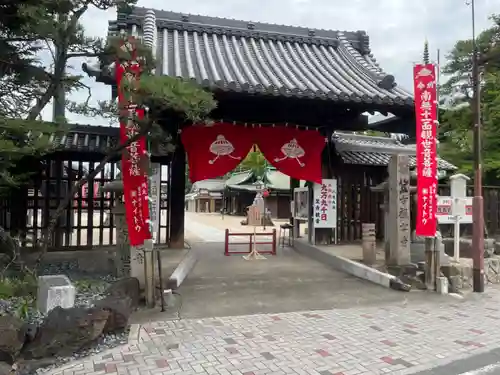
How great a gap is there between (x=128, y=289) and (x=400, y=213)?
5470 mm

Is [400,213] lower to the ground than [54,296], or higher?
higher

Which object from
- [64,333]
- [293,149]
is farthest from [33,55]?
[293,149]

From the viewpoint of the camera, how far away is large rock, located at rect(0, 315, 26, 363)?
12.3 ft

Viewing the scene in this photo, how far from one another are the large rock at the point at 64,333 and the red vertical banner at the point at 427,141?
596 centimetres

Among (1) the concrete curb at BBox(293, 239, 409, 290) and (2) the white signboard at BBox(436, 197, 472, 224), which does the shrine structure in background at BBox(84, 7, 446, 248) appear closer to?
(1) the concrete curb at BBox(293, 239, 409, 290)

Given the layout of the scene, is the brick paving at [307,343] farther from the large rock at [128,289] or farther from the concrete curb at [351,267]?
the concrete curb at [351,267]

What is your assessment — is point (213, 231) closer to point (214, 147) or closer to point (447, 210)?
point (214, 147)

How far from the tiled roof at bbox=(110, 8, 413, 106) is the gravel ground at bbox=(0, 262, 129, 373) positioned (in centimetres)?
423

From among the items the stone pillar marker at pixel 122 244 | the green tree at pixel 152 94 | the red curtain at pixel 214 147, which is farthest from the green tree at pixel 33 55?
the red curtain at pixel 214 147

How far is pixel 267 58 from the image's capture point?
467 inches

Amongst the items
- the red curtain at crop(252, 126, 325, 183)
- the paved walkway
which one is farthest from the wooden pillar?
the paved walkway

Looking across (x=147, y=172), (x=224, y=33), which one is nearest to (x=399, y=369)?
(x=147, y=172)

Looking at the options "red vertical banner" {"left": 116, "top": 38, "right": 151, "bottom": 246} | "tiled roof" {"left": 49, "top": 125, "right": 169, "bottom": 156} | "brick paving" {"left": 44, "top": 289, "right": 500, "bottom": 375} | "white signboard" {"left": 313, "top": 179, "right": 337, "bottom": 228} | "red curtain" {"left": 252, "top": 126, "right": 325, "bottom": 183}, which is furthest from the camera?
"white signboard" {"left": 313, "top": 179, "right": 337, "bottom": 228}

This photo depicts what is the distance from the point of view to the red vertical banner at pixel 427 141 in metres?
7.42
